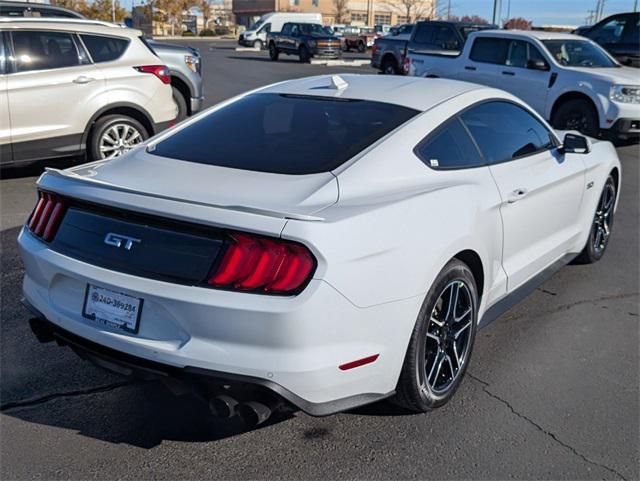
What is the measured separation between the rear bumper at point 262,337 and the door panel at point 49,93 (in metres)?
5.07

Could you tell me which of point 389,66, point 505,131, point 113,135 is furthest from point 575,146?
point 389,66

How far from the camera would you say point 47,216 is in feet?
11.1

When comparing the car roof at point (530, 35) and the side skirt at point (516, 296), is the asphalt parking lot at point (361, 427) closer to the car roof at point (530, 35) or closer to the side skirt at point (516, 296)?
the side skirt at point (516, 296)

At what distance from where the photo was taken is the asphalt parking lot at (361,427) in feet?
10.2

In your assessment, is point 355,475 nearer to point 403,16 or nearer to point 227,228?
point 227,228

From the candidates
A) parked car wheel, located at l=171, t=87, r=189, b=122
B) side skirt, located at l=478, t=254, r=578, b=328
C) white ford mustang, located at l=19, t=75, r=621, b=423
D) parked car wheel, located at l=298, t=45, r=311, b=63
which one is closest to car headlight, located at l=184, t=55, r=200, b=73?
parked car wheel, located at l=171, t=87, r=189, b=122

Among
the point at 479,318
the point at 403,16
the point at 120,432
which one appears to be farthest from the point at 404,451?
the point at 403,16

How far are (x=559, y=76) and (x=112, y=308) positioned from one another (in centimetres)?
1007

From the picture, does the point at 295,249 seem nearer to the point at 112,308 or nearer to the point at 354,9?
the point at 112,308

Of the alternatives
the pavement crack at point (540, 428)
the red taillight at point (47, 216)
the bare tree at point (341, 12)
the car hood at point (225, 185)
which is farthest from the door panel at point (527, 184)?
the bare tree at point (341, 12)

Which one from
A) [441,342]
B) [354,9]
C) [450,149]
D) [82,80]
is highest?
[354,9]

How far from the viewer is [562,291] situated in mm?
5379

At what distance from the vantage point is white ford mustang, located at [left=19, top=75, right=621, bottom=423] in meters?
2.77

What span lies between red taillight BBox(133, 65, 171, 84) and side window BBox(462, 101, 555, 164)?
5131 millimetres
